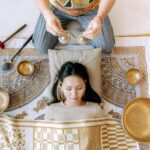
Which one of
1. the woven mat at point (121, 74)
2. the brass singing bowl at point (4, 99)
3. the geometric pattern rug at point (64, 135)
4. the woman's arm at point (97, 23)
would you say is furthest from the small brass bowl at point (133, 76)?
the brass singing bowl at point (4, 99)

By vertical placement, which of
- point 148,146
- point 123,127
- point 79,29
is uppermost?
Answer: point 79,29

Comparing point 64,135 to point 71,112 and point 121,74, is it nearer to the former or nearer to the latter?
point 71,112

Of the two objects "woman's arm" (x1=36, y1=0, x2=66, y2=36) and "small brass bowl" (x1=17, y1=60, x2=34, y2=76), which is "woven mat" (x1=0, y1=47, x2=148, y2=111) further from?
"woman's arm" (x1=36, y1=0, x2=66, y2=36)

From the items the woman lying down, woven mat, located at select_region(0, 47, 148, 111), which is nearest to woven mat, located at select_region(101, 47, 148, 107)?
woven mat, located at select_region(0, 47, 148, 111)

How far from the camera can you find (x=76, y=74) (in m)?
1.27

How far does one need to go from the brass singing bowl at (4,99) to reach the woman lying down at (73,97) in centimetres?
19

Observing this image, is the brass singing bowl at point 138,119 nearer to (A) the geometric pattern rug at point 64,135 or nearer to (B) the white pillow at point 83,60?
(A) the geometric pattern rug at point 64,135

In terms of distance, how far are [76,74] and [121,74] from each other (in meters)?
0.29

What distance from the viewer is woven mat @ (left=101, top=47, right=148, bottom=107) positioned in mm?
1400

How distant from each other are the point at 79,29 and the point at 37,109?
48 centimetres

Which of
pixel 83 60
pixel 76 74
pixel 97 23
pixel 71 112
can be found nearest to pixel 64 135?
pixel 71 112

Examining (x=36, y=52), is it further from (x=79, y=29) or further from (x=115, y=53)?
(x=115, y=53)

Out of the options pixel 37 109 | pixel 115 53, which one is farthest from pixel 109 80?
pixel 37 109

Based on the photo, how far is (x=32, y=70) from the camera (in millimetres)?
1414
